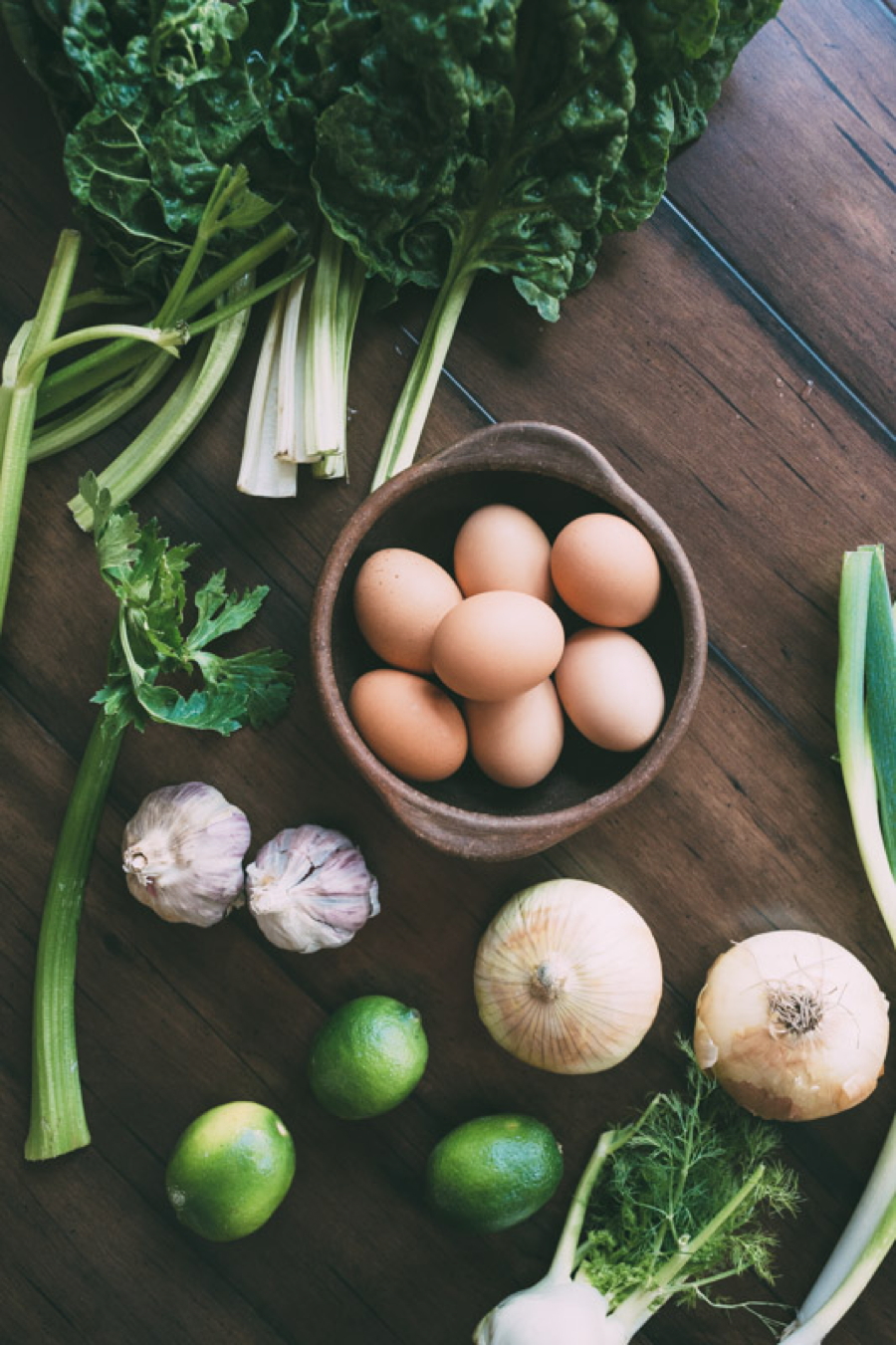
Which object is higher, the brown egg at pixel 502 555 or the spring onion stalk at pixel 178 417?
the brown egg at pixel 502 555

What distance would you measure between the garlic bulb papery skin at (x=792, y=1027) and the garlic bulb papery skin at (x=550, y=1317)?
24cm

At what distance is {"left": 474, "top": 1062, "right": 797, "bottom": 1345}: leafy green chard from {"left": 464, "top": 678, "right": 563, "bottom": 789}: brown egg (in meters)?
0.37

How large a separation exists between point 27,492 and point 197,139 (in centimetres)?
38

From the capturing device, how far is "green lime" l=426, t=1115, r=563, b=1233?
97cm

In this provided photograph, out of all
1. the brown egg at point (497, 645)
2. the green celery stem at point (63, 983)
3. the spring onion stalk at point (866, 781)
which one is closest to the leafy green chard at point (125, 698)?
the green celery stem at point (63, 983)

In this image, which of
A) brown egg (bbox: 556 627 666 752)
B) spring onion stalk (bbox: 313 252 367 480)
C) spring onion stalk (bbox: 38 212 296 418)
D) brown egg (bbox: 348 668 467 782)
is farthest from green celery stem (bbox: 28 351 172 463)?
brown egg (bbox: 556 627 666 752)

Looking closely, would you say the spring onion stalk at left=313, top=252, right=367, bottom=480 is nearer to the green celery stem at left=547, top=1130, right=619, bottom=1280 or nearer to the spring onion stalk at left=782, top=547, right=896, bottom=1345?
the spring onion stalk at left=782, top=547, right=896, bottom=1345

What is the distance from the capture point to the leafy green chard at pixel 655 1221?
0.99 metres

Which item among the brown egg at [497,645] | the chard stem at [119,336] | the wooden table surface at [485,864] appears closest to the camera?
Answer: the brown egg at [497,645]

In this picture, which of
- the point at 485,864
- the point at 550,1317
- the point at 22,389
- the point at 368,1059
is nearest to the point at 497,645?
the point at 485,864

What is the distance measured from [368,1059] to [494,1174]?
6.2 inches

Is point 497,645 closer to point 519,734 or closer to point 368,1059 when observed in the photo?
point 519,734

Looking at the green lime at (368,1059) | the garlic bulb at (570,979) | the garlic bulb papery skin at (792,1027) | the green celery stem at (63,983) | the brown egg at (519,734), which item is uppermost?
the brown egg at (519,734)

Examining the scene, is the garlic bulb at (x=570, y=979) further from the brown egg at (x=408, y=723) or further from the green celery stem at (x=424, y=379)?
the green celery stem at (x=424, y=379)
